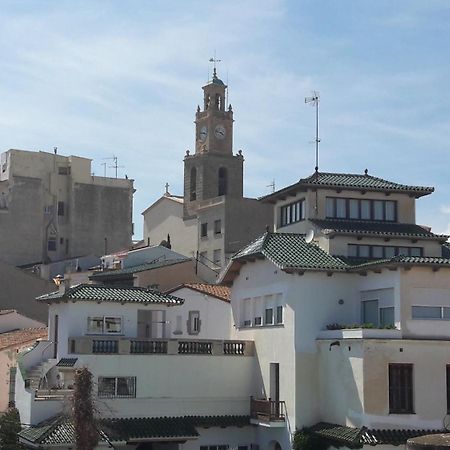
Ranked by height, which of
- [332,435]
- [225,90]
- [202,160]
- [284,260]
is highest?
[225,90]

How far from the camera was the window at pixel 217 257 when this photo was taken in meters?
74.1

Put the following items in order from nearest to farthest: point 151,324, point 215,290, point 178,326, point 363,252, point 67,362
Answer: point 67,362 < point 363,252 < point 151,324 < point 215,290 < point 178,326

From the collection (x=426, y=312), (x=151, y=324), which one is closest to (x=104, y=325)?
(x=151, y=324)

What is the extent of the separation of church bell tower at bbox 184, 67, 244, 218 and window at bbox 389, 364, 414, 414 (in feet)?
149

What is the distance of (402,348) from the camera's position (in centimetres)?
3528

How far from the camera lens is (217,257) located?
74.7m

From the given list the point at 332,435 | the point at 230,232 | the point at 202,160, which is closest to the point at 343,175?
the point at 332,435

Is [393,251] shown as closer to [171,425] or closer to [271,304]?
[271,304]

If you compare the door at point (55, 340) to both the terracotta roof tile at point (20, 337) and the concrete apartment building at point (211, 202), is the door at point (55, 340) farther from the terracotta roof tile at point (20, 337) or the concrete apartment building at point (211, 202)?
the concrete apartment building at point (211, 202)

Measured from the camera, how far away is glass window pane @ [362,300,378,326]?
123ft

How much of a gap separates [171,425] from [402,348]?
10.2 meters

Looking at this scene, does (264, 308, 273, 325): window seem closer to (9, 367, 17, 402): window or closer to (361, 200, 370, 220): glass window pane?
(361, 200, 370, 220): glass window pane

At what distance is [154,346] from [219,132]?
43312 mm

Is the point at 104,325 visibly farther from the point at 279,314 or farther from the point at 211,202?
the point at 211,202
